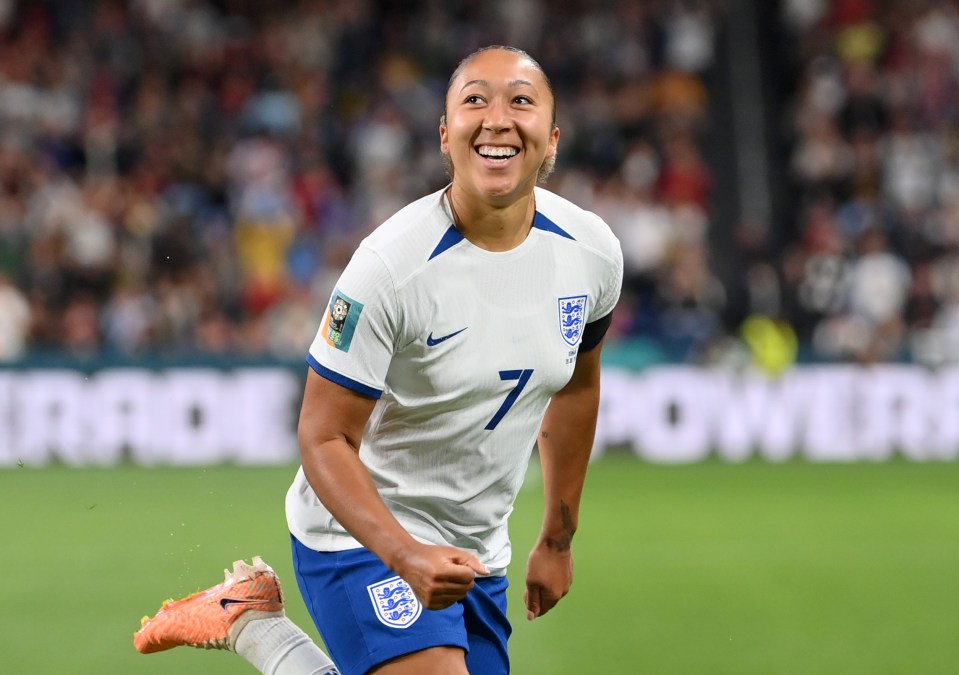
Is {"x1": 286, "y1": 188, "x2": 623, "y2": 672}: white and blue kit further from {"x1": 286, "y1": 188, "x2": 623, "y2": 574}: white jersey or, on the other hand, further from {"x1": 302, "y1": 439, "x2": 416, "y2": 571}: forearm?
{"x1": 302, "y1": 439, "x2": 416, "y2": 571}: forearm

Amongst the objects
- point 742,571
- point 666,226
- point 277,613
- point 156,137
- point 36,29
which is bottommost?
point 742,571

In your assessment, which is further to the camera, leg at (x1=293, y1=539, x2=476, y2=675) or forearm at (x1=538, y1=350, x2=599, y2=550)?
forearm at (x1=538, y1=350, x2=599, y2=550)

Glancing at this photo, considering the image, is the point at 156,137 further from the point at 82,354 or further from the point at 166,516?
the point at 166,516

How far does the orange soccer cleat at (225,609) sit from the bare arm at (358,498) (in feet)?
3.32

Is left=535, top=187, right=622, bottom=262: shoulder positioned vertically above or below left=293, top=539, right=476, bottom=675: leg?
above

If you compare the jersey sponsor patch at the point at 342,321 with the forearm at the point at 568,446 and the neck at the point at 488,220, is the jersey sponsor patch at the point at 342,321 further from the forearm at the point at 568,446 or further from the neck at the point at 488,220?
the forearm at the point at 568,446

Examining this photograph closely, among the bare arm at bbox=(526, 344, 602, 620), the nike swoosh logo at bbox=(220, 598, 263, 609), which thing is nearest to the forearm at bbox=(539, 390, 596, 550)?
the bare arm at bbox=(526, 344, 602, 620)

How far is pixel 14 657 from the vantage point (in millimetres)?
6891

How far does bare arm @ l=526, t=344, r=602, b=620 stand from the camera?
4449mm

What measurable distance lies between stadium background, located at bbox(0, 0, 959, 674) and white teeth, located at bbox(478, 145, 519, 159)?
470 cm

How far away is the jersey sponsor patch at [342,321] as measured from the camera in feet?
12.1

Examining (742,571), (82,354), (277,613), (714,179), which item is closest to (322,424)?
(277,613)

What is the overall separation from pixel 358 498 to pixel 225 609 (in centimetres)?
119

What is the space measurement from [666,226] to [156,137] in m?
5.63
